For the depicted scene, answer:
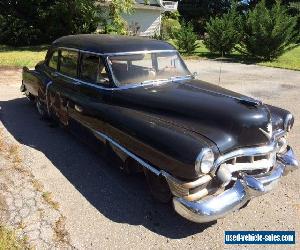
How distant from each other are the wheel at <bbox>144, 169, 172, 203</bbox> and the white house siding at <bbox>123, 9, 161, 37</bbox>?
86.7ft

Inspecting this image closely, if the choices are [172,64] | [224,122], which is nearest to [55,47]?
[172,64]

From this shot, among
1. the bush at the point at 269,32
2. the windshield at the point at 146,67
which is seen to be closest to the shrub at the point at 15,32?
the bush at the point at 269,32

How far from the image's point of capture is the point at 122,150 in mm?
4484

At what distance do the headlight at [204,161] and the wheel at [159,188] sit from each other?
604 millimetres

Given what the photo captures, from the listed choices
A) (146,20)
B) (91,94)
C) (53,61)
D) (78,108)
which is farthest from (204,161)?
(146,20)

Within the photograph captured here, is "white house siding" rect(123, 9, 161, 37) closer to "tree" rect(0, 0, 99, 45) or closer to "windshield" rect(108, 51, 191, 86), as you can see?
"tree" rect(0, 0, 99, 45)

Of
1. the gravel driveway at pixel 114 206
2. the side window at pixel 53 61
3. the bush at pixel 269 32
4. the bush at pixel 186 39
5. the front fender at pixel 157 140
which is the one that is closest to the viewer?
the front fender at pixel 157 140

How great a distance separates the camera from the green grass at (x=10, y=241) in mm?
3560

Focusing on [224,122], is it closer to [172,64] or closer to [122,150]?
[122,150]

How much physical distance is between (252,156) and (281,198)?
0.95 metres

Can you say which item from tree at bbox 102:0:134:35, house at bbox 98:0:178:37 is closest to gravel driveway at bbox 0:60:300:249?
tree at bbox 102:0:134:35

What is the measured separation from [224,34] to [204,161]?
1671 centimetres

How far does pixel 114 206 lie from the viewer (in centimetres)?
438

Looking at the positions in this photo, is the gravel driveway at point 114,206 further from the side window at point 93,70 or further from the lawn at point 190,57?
the lawn at point 190,57
